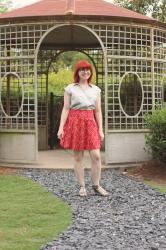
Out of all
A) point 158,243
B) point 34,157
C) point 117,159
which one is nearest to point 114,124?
point 117,159

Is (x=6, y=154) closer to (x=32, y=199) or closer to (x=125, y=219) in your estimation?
(x=32, y=199)

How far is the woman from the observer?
296 inches

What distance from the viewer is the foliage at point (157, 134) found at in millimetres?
9797

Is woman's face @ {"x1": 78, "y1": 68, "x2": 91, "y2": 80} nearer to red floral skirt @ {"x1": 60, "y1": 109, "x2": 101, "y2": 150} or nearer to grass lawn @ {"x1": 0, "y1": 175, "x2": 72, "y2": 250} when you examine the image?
red floral skirt @ {"x1": 60, "y1": 109, "x2": 101, "y2": 150}

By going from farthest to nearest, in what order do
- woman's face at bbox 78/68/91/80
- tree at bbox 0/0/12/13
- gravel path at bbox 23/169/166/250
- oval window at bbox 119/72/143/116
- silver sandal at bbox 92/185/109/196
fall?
tree at bbox 0/0/12/13, oval window at bbox 119/72/143/116, silver sandal at bbox 92/185/109/196, woman's face at bbox 78/68/91/80, gravel path at bbox 23/169/166/250

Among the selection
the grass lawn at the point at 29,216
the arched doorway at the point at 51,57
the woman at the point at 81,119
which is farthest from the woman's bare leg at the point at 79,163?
the arched doorway at the point at 51,57

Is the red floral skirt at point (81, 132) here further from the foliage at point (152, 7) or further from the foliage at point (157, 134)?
the foliage at point (152, 7)

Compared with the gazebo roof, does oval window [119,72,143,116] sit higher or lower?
lower

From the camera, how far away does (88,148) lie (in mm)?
7520

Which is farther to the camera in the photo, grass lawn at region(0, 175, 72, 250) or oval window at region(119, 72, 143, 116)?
oval window at region(119, 72, 143, 116)

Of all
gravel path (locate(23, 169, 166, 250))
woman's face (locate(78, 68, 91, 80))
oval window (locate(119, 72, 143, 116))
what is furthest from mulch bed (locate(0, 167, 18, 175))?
oval window (locate(119, 72, 143, 116))

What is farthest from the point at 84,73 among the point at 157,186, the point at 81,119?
the point at 157,186

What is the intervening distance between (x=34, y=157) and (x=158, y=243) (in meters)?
5.72

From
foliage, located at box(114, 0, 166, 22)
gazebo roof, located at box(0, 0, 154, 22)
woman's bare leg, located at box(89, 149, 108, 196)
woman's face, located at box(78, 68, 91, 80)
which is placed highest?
foliage, located at box(114, 0, 166, 22)
